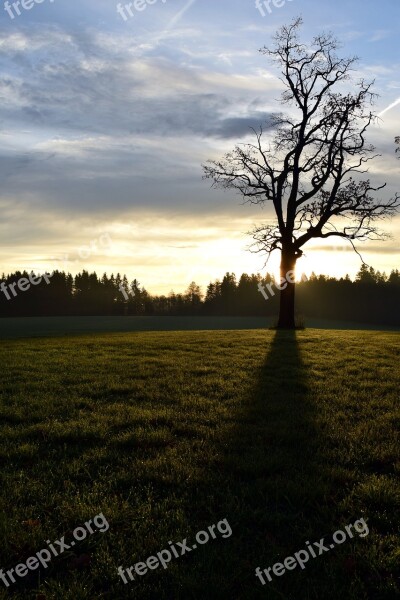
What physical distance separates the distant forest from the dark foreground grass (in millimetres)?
114437

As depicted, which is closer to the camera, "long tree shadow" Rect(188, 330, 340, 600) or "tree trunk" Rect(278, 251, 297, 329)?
"long tree shadow" Rect(188, 330, 340, 600)

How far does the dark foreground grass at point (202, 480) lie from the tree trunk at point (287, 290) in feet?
58.1

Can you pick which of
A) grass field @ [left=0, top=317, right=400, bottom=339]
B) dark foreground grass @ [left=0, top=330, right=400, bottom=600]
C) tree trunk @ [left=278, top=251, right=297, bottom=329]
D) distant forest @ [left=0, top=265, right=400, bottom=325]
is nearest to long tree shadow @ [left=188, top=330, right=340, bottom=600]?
dark foreground grass @ [left=0, top=330, right=400, bottom=600]

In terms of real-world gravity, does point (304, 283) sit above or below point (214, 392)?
above

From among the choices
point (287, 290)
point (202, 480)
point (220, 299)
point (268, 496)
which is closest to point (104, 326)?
point (287, 290)

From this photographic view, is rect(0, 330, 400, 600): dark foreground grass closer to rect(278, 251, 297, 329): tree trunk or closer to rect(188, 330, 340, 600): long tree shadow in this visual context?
rect(188, 330, 340, 600): long tree shadow

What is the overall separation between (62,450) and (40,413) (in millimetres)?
2281

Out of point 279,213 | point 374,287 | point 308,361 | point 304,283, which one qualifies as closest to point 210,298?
point 304,283

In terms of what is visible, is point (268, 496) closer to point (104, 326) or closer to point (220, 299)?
point (104, 326)

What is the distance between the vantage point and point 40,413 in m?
9.04

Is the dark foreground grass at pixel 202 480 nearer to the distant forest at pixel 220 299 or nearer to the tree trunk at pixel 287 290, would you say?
the tree trunk at pixel 287 290

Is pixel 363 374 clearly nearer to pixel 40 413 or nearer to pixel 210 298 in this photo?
pixel 40 413

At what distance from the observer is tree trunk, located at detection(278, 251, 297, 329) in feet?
98.5

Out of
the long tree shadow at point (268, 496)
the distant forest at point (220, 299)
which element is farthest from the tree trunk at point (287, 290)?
the distant forest at point (220, 299)
